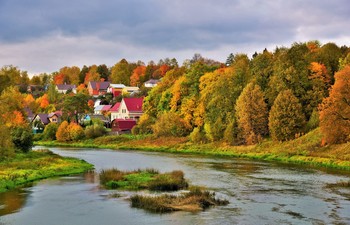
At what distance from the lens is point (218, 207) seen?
98.8 feet

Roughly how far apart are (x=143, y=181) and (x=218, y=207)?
11.6 meters

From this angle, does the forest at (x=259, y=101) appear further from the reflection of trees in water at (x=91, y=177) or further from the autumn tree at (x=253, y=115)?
the reflection of trees in water at (x=91, y=177)

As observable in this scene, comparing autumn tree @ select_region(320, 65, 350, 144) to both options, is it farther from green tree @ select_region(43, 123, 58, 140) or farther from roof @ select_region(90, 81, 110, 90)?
roof @ select_region(90, 81, 110, 90)

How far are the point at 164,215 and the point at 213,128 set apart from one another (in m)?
54.3

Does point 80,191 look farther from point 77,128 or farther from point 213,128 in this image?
point 77,128

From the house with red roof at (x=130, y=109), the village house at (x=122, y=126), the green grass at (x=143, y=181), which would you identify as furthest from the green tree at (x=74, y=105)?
the green grass at (x=143, y=181)

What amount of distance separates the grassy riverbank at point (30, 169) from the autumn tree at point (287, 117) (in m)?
29.2

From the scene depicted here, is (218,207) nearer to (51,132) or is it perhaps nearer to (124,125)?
(124,125)

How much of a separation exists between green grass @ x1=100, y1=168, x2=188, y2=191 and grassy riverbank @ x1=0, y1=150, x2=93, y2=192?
6.49 meters

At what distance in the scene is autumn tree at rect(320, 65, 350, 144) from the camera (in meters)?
56.6

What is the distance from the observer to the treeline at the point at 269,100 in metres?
58.5

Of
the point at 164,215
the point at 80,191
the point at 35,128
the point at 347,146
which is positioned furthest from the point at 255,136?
the point at 35,128

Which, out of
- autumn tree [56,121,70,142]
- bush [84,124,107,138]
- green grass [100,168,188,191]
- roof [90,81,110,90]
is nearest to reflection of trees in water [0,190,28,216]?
green grass [100,168,188,191]

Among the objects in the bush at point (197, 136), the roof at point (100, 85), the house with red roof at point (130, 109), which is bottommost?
the bush at point (197, 136)
